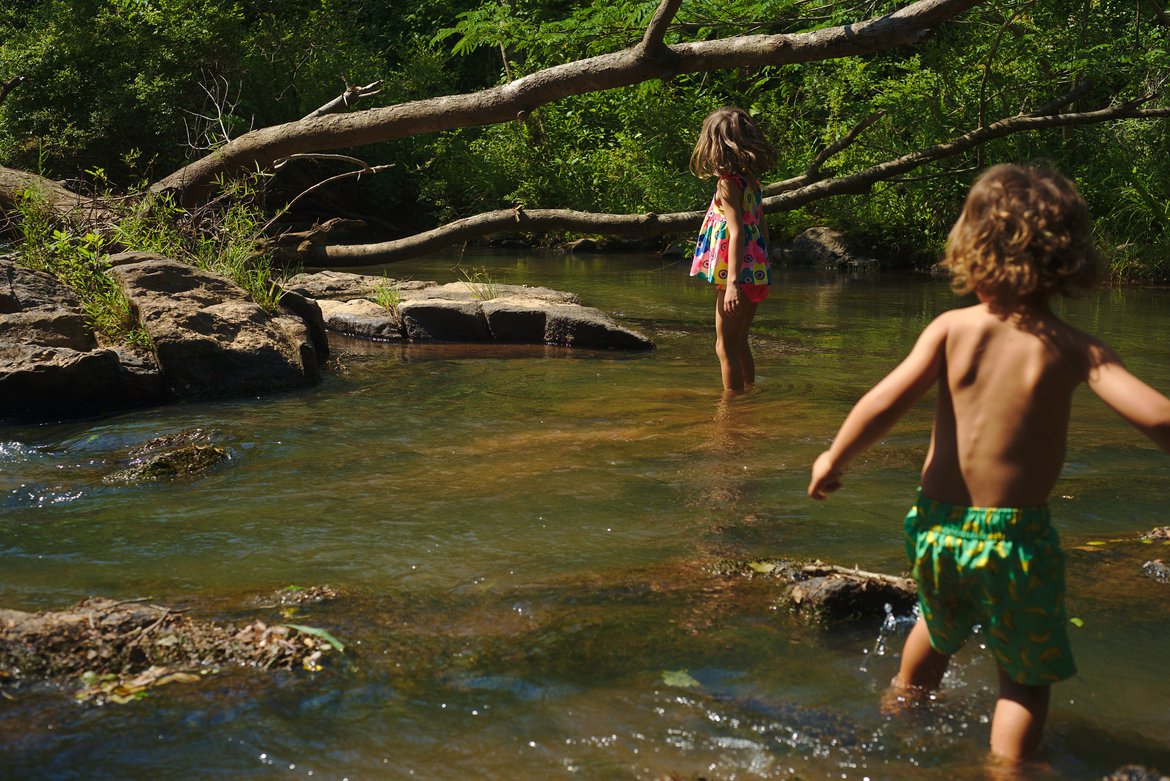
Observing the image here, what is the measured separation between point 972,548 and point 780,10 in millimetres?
9764

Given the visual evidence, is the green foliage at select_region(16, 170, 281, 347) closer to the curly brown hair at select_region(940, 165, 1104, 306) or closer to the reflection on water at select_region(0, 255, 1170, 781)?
the reflection on water at select_region(0, 255, 1170, 781)

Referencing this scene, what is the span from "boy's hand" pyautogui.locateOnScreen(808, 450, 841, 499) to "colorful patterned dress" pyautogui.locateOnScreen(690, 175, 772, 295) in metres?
4.23

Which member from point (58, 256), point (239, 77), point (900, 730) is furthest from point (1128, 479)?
point (239, 77)

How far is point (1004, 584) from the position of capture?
8.84 feet

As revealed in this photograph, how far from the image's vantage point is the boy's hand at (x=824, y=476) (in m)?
2.82

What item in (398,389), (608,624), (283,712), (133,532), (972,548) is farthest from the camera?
(398,389)

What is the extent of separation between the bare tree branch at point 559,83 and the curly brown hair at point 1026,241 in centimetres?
671

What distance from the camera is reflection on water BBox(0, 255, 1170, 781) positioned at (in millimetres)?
2803

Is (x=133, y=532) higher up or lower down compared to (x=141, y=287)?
lower down

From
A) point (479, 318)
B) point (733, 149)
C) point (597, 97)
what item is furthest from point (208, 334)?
point (597, 97)

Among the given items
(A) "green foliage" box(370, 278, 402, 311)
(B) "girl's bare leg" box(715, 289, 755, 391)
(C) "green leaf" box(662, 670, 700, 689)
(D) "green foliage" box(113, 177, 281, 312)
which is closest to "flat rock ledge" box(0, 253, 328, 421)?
(D) "green foliage" box(113, 177, 281, 312)

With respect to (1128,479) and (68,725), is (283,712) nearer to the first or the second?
(68,725)

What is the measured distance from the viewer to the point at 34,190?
28.5 feet

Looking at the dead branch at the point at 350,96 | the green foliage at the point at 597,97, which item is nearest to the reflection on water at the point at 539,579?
the dead branch at the point at 350,96
